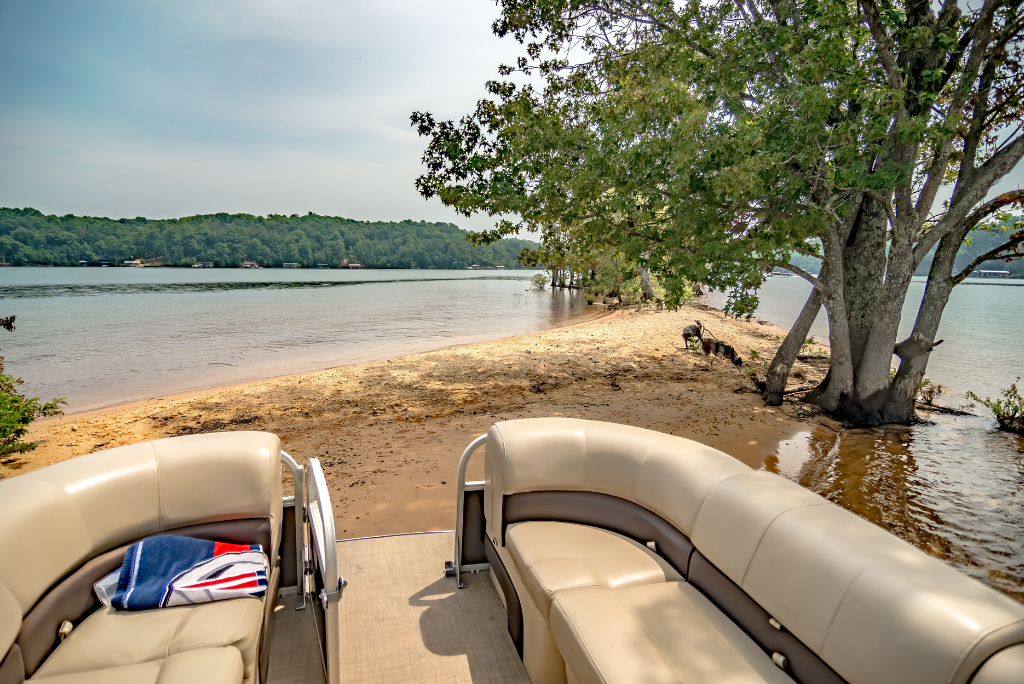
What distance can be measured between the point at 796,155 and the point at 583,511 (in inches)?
216

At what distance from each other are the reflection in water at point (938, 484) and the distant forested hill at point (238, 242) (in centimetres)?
5356

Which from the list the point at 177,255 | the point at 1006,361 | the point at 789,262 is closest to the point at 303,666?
the point at 789,262

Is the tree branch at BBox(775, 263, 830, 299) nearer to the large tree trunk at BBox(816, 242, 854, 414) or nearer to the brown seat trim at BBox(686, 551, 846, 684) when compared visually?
the large tree trunk at BBox(816, 242, 854, 414)

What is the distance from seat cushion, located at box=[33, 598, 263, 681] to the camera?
1711 mm

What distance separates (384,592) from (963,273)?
27.7ft

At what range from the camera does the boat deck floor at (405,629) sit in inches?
93.4

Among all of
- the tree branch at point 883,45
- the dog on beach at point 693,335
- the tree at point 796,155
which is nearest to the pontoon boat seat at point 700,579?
the tree at point 796,155

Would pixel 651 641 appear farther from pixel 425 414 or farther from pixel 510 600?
pixel 425 414

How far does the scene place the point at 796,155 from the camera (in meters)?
5.99

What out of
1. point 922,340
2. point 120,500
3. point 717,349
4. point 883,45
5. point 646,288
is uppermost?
point 883,45

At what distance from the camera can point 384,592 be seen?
9.70 ft

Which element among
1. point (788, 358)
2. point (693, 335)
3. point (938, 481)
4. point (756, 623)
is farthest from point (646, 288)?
point (756, 623)

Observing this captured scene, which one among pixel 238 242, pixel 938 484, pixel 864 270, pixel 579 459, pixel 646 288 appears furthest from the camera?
pixel 238 242

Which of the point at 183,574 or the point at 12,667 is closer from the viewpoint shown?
the point at 12,667
